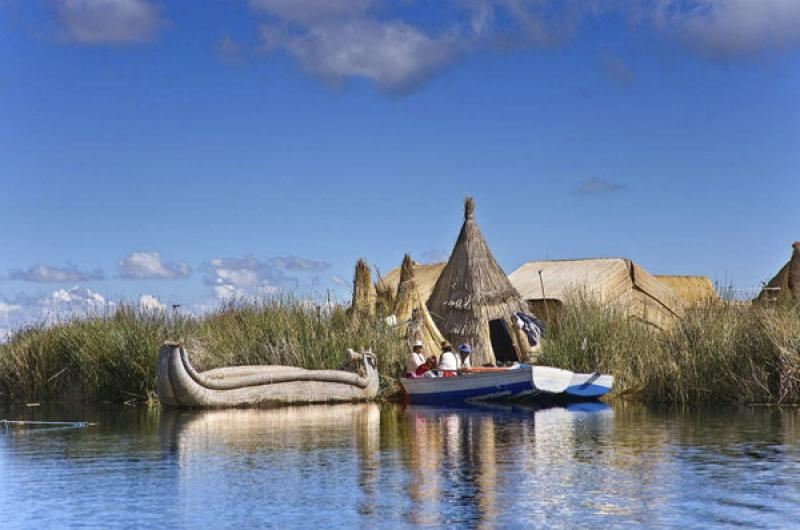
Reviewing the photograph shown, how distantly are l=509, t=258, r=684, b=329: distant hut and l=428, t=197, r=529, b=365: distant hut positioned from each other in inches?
100.0

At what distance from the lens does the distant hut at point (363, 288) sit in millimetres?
33875

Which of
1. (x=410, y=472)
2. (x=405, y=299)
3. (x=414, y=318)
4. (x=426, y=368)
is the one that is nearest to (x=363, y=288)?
(x=405, y=299)

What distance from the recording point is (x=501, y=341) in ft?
112

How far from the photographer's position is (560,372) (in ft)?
88.6

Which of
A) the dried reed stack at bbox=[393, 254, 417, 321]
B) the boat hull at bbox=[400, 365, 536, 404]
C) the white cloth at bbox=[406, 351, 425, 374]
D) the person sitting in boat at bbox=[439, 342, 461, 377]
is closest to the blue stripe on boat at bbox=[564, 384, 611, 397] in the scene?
the boat hull at bbox=[400, 365, 536, 404]

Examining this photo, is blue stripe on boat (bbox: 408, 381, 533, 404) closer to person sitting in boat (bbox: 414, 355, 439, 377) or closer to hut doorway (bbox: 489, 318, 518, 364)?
person sitting in boat (bbox: 414, 355, 439, 377)

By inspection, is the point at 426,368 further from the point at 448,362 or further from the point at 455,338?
the point at 455,338

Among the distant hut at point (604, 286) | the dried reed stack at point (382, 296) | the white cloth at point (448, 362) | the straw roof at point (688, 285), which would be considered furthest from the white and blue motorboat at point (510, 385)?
the straw roof at point (688, 285)

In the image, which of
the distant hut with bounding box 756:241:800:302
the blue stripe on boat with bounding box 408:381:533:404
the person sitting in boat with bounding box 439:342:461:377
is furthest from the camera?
the distant hut with bounding box 756:241:800:302

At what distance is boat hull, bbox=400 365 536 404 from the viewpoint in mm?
26906

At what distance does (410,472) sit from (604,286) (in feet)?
75.3

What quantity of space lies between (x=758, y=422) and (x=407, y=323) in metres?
11.7

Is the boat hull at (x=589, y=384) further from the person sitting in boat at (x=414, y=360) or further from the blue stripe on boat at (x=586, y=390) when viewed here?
the person sitting in boat at (x=414, y=360)

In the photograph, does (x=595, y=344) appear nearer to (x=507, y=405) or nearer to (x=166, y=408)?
(x=507, y=405)
